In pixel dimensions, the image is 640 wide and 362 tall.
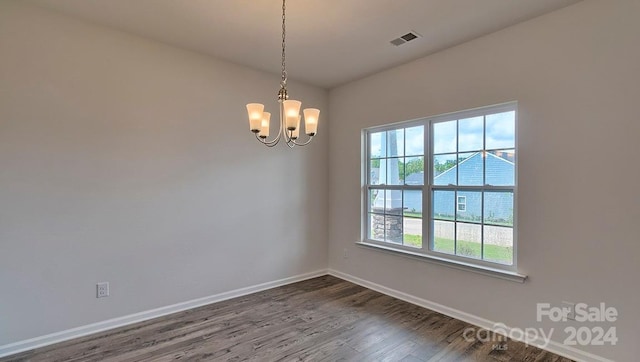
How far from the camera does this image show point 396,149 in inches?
147

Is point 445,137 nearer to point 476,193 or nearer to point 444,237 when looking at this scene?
point 476,193

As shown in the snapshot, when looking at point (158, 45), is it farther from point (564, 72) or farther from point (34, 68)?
point (564, 72)

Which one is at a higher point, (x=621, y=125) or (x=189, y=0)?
(x=189, y=0)

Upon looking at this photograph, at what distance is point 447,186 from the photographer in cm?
320

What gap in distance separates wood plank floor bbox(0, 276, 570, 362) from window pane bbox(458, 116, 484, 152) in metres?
1.74

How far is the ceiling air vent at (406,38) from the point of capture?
281cm

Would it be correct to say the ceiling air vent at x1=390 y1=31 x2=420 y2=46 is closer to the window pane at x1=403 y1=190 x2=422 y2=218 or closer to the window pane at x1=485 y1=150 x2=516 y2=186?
the window pane at x1=485 y1=150 x2=516 y2=186

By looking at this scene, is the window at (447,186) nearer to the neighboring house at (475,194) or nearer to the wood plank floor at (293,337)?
the neighboring house at (475,194)

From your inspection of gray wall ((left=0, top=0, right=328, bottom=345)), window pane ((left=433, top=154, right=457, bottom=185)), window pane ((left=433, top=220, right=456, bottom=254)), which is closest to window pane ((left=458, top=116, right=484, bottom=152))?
window pane ((left=433, top=154, right=457, bottom=185))

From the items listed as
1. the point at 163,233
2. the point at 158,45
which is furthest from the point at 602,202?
the point at 158,45

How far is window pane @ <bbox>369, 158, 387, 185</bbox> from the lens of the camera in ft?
12.8

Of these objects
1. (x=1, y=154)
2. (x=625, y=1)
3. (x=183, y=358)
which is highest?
(x=625, y=1)

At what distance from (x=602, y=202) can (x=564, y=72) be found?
1.05 meters

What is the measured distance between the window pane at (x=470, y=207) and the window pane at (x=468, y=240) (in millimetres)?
72
